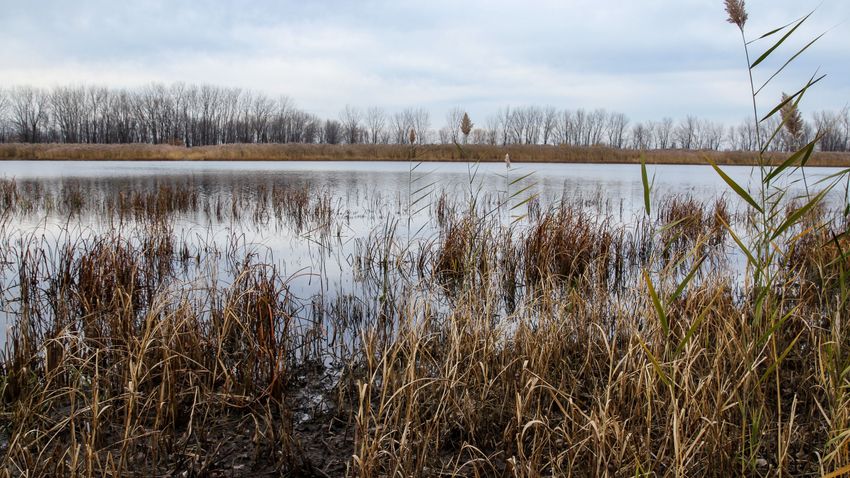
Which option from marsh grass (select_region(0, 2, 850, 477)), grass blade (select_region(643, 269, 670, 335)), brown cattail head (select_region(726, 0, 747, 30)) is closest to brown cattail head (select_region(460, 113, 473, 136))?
marsh grass (select_region(0, 2, 850, 477))

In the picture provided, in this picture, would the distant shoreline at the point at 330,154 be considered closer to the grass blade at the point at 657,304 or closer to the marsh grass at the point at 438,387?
the marsh grass at the point at 438,387

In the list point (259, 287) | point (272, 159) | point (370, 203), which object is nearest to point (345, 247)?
point (259, 287)

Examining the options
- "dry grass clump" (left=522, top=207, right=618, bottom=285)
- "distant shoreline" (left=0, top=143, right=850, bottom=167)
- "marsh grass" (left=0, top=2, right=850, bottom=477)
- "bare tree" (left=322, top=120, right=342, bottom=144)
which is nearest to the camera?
"marsh grass" (left=0, top=2, right=850, bottom=477)

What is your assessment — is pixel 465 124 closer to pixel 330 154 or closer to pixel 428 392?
pixel 428 392

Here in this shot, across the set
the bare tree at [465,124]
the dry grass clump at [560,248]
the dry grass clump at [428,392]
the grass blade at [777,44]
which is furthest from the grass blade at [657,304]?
the dry grass clump at [560,248]

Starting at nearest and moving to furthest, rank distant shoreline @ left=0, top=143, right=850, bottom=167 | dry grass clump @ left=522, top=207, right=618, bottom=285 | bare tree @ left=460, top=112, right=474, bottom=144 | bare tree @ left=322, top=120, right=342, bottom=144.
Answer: bare tree @ left=460, top=112, right=474, bottom=144, dry grass clump @ left=522, top=207, right=618, bottom=285, distant shoreline @ left=0, top=143, right=850, bottom=167, bare tree @ left=322, top=120, right=342, bottom=144

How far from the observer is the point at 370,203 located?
1163 centimetres

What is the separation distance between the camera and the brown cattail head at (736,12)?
205cm

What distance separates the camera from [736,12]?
206 cm

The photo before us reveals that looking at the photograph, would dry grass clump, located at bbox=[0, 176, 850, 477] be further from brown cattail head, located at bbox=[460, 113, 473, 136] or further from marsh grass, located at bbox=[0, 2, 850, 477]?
brown cattail head, located at bbox=[460, 113, 473, 136]

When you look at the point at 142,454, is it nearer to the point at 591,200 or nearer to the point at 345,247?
the point at 345,247

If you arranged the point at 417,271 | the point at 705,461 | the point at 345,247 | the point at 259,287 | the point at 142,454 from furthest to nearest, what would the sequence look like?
1. the point at 345,247
2. the point at 417,271
3. the point at 259,287
4. the point at 142,454
5. the point at 705,461

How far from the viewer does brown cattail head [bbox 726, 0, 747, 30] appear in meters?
2.05

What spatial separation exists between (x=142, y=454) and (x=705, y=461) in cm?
222
